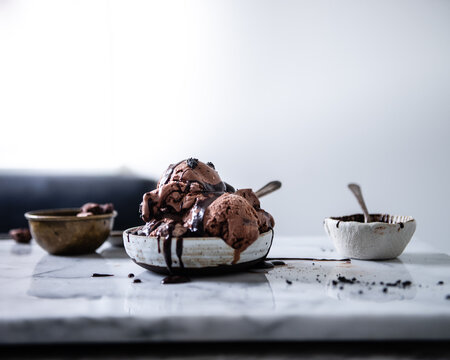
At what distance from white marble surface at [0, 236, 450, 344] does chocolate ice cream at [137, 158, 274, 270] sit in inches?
3.5

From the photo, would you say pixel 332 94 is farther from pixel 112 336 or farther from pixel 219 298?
pixel 112 336

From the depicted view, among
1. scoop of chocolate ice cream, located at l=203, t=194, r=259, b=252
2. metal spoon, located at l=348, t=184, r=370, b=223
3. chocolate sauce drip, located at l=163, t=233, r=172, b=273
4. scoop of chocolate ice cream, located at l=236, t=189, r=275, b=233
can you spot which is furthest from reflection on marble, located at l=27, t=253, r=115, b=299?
metal spoon, located at l=348, t=184, r=370, b=223

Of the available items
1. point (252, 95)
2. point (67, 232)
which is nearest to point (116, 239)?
point (67, 232)

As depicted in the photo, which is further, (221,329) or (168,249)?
(168,249)

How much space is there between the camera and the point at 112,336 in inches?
21.4

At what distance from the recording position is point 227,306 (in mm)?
594

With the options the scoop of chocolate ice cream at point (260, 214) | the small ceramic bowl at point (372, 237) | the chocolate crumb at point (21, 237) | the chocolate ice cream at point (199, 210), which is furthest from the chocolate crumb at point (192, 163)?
the chocolate crumb at point (21, 237)

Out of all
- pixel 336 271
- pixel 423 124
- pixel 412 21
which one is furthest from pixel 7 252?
pixel 412 21

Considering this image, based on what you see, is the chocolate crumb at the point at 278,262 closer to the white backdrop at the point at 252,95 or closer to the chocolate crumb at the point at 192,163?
the chocolate crumb at the point at 192,163

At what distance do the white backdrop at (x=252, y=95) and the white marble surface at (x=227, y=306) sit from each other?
130 centimetres

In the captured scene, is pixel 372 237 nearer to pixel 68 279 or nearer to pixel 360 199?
pixel 360 199

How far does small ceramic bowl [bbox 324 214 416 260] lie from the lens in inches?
35.2

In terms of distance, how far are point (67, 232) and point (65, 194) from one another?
934 millimetres

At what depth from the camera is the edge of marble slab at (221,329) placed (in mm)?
542
